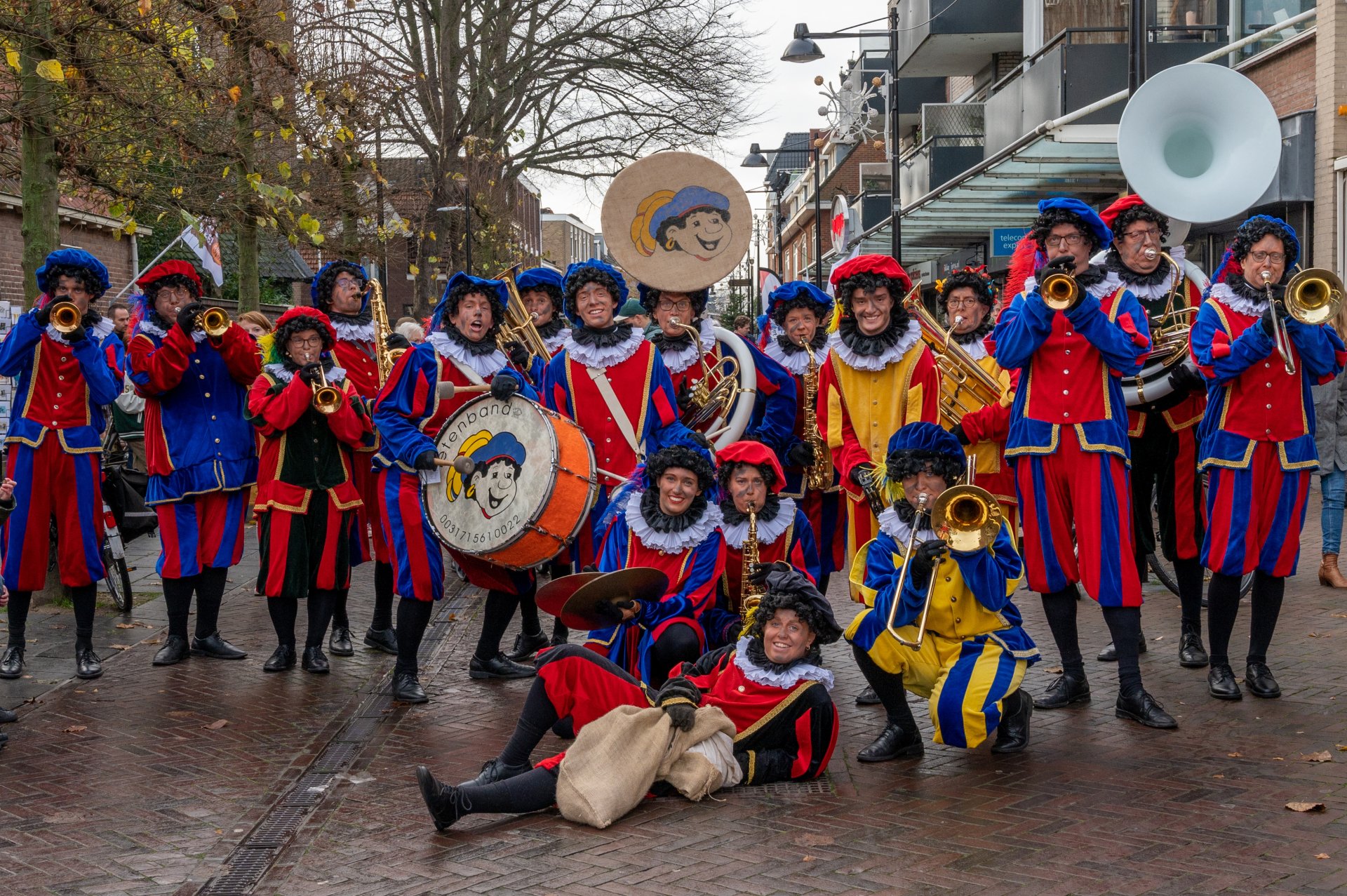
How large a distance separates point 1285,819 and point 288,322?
5.25 meters

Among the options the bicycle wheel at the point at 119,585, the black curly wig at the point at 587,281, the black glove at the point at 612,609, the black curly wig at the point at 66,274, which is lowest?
the bicycle wheel at the point at 119,585

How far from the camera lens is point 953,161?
26453mm

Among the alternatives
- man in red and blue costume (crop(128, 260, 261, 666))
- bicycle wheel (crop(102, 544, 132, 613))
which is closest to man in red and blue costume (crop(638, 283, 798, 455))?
man in red and blue costume (crop(128, 260, 261, 666))

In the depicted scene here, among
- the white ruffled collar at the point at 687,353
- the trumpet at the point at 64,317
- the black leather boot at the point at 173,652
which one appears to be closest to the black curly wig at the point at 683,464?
the white ruffled collar at the point at 687,353

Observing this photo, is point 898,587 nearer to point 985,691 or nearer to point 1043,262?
point 985,691

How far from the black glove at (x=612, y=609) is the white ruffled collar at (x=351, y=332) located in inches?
118

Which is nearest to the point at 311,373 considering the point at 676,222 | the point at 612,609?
the point at 676,222

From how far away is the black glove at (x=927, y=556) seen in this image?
Answer: 5344 millimetres

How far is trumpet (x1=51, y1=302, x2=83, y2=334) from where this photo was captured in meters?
6.95

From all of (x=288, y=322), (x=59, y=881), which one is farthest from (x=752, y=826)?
(x=288, y=322)

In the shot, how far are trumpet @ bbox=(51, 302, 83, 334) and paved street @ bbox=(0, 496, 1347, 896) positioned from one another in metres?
1.86

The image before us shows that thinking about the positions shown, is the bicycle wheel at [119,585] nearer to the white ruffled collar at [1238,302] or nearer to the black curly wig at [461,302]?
the black curly wig at [461,302]

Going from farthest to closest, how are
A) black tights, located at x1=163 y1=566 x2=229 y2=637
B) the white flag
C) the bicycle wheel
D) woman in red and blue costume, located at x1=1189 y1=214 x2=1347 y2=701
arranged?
the white flag, the bicycle wheel, black tights, located at x1=163 y1=566 x2=229 y2=637, woman in red and blue costume, located at x1=1189 y1=214 x2=1347 y2=701

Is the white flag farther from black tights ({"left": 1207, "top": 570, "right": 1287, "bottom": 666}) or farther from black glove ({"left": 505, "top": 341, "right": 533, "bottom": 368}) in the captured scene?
black tights ({"left": 1207, "top": 570, "right": 1287, "bottom": 666})
